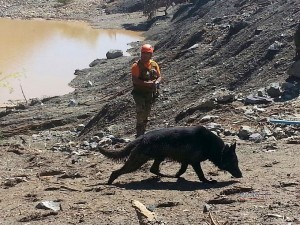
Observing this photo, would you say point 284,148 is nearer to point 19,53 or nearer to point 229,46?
point 229,46

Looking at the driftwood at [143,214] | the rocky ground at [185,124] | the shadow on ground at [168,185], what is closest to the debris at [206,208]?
the rocky ground at [185,124]

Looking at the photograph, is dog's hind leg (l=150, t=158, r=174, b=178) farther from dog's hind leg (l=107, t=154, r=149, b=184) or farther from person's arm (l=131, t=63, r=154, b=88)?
person's arm (l=131, t=63, r=154, b=88)

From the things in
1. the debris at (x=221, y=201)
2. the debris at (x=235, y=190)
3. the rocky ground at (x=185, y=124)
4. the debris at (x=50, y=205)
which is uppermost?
the debris at (x=221, y=201)

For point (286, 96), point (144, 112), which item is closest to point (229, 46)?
point (286, 96)

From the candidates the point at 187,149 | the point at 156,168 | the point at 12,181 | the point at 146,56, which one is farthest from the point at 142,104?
the point at 12,181

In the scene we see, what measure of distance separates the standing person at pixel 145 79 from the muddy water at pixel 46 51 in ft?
42.0

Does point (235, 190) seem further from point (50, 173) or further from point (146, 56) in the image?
point (50, 173)

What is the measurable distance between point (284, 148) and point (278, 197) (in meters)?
3.04

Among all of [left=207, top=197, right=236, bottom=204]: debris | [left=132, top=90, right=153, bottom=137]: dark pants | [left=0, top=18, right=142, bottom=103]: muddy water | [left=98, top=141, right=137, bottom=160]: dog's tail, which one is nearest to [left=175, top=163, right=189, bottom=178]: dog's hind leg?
[left=98, top=141, right=137, bottom=160]: dog's tail

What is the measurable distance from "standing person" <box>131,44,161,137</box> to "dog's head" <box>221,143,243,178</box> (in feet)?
8.10

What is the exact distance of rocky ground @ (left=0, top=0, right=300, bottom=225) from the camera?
Answer: 23.7ft

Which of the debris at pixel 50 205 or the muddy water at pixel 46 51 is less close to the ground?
the debris at pixel 50 205

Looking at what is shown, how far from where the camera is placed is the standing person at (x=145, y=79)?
10.5 metres

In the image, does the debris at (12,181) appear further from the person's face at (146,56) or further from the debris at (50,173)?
the person's face at (146,56)
